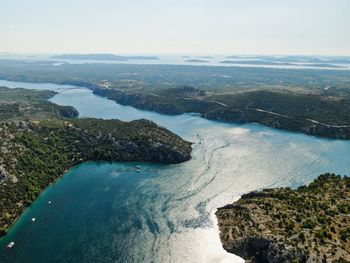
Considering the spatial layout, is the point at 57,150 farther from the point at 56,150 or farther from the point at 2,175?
the point at 2,175

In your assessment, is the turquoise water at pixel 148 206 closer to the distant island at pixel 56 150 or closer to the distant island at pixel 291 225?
the distant island at pixel 291 225

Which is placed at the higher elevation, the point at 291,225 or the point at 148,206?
the point at 291,225

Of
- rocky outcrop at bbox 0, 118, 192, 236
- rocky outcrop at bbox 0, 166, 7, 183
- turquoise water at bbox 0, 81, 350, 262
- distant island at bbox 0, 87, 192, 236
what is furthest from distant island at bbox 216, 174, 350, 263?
rocky outcrop at bbox 0, 166, 7, 183

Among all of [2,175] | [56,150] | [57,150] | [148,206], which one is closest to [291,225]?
[148,206]

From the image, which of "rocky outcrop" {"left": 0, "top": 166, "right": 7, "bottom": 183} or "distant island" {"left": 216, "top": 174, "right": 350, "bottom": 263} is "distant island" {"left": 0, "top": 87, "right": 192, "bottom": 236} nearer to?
"rocky outcrop" {"left": 0, "top": 166, "right": 7, "bottom": 183}

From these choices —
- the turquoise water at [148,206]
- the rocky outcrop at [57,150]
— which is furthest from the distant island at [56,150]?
the turquoise water at [148,206]

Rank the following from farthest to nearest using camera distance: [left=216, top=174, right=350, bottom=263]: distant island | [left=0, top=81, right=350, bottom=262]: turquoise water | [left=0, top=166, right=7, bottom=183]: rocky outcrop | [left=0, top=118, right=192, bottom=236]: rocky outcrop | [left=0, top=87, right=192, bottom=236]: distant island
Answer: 1. [left=0, top=118, right=192, bottom=236]: rocky outcrop
2. [left=0, top=87, right=192, bottom=236]: distant island
3. [left=0, top=166, right=7, bottom=183]: rocky outcrop
4. [left=0, top=81, right=350, bottom=262]: turquoise water
5. [left=216, top=174, right=350, bottom=263]: distant island

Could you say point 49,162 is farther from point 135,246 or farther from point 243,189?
point 243,189

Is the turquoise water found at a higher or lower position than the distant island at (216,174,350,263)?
→ lower
